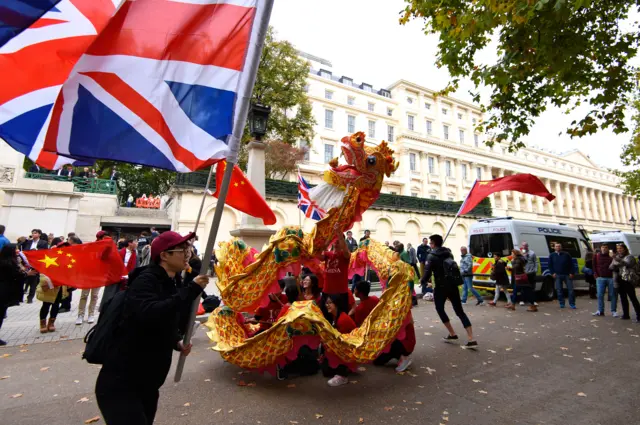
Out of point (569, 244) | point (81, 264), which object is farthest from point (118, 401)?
point (569, 244)

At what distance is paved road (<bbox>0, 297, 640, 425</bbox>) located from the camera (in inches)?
129

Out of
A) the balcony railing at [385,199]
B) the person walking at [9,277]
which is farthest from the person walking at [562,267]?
the balcony railing at [385,199]

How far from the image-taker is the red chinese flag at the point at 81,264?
5332mm

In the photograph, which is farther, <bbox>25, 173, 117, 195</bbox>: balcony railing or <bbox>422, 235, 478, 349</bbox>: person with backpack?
<bbox>25, 173, 117, 195</bbox>: balcony railing

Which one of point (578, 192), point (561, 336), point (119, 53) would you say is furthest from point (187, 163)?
point (578, 192)

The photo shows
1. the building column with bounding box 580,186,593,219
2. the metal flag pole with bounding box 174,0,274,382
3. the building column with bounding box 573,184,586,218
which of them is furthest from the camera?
the building column with bounding box 580,186,593,219

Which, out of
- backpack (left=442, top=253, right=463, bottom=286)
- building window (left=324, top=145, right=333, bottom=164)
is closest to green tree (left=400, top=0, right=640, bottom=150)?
backpack (left=442, top=253, right=463, bottom=286)

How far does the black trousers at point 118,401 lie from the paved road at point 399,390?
152cm

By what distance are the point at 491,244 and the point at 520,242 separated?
3.28ft

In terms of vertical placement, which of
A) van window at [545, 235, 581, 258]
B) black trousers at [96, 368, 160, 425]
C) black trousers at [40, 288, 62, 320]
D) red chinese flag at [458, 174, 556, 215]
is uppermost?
red chinese flag at [458, 174, 556, 215]

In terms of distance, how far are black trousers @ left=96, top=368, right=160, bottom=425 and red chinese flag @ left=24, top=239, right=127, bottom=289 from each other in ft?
14.8

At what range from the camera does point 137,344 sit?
1938mm

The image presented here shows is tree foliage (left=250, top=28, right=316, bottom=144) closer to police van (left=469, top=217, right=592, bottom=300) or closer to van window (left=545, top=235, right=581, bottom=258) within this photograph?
police van (left=469, top=217, right=592, bottom=300)

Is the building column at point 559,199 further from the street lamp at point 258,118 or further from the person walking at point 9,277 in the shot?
the person walking at point 9,277
